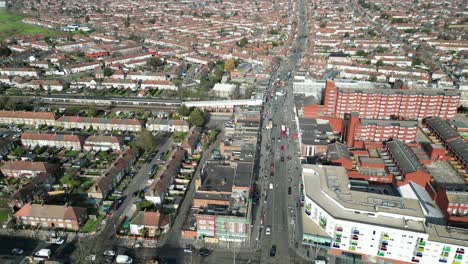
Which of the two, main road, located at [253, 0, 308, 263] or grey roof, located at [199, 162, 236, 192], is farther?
grey roof, located at [199, 162, 236, 192]

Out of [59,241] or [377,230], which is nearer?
[377,230]

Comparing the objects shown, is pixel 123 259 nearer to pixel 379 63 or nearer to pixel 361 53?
pixel 379 63

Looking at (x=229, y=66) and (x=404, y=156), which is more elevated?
(x=229, y=66)

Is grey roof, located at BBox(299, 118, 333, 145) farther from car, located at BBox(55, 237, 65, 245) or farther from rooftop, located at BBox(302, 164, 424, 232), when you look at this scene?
car, located at BBox(55, 237, 65, 245)

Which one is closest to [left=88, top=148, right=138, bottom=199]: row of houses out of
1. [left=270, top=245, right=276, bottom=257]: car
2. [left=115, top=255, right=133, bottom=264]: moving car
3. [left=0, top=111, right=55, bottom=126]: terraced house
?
[left=115, top=255, right=133, bottom=264]: moving car

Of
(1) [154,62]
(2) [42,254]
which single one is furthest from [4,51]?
(2) [42,254]

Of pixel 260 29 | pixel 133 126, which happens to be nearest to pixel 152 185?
pixel 133 126
